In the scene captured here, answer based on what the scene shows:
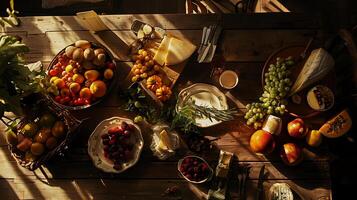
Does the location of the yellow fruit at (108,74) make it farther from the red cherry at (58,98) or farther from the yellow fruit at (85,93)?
the red cherry at (58,98)

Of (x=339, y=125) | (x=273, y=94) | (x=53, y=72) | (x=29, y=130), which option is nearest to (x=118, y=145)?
(x=29, y=130)

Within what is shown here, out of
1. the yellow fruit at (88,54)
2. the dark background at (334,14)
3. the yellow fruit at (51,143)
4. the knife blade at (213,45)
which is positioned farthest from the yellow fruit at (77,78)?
the dark background at (334,14)

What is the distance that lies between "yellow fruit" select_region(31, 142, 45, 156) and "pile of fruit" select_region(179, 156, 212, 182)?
0.74 metres

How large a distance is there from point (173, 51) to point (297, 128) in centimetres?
80

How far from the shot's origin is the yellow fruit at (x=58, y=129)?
1972 mm

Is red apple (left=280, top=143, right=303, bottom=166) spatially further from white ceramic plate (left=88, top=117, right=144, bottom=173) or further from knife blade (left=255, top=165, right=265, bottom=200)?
white ceramic plate (left=88, top=117, right=144, bottom=173)

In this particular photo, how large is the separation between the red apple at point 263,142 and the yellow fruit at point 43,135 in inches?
43.1

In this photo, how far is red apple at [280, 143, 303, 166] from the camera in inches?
75.1

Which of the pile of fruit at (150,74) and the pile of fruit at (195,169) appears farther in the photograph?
the pile of fruit at (150,74)

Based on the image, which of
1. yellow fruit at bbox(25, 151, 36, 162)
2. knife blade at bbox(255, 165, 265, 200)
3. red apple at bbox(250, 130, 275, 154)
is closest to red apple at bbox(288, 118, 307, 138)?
red apple at bbox(250, 130, 275, 154)

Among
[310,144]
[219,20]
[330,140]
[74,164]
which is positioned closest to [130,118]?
[74,164]

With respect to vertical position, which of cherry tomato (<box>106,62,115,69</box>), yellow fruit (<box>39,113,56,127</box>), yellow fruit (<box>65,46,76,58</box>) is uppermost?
yellow fruit (<box>65,46,76,58</box>)

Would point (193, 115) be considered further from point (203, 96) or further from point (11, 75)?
point (11, 75)

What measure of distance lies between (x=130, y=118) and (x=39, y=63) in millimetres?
658
